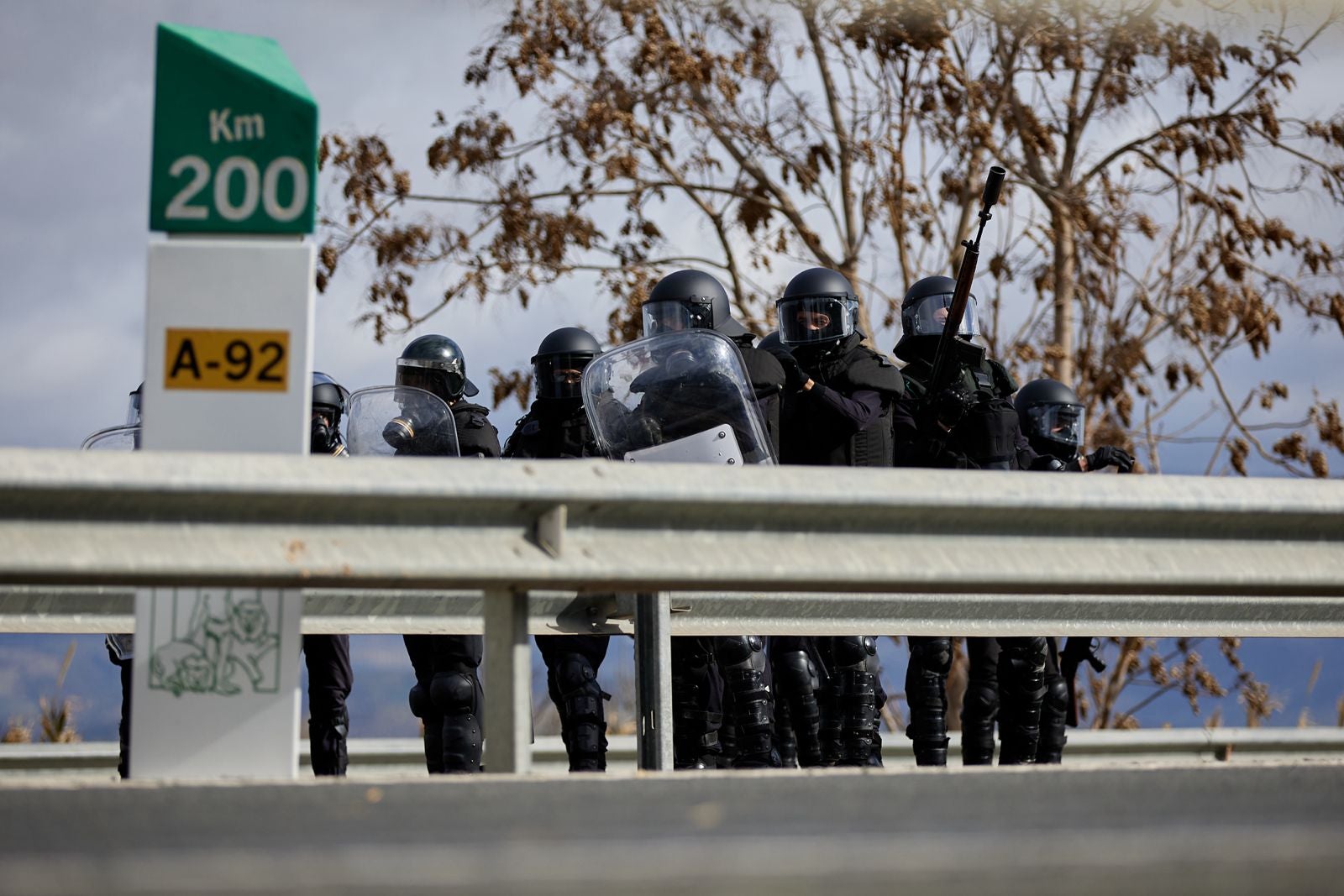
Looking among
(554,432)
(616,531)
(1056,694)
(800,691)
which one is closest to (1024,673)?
(1056,694)

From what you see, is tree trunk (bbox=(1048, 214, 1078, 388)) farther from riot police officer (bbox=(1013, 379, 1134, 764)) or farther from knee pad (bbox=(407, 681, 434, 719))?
knee pad (bbox=(407, 681, 434, 719))

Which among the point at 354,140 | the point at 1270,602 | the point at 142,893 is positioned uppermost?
the point at 354,140

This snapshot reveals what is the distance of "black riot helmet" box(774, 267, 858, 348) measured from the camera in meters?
7.95

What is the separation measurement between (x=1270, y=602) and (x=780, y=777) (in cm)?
288

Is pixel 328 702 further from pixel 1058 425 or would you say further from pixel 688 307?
pixel 1058 425

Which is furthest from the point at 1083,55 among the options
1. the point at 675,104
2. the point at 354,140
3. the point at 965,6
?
the point at 354,140

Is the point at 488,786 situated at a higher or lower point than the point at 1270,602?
lower

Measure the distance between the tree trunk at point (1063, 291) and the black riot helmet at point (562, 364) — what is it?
27.4 ft

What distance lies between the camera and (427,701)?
283 inches

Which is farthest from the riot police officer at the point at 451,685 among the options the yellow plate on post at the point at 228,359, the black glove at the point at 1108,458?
the black glove at the point at 1108,458

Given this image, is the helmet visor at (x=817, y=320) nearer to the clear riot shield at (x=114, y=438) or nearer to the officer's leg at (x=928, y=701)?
the officer's leg at (x=928, y=701)

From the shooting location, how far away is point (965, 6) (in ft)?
49.0

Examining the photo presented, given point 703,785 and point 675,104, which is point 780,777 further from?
point 675,104

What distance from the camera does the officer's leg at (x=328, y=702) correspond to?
743 centimetres
